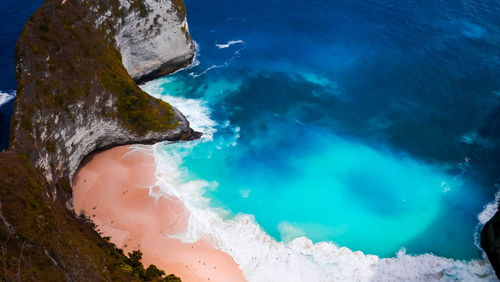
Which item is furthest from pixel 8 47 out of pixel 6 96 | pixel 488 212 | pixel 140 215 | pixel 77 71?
pixel 488 212

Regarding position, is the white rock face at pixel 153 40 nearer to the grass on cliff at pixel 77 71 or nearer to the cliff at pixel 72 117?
the cliff at pixel 72 117

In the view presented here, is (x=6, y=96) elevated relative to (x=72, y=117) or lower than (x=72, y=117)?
elevated

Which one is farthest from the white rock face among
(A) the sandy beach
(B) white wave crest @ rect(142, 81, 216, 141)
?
(A) the sandy beach

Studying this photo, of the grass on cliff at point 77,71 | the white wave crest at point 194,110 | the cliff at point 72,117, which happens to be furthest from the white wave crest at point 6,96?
the grass on cliff at point 77,71

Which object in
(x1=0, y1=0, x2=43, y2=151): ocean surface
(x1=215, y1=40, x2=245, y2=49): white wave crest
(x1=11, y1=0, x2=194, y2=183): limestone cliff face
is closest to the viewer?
(x1=11, y1=0, x2=194, y2=183): limestone cliff face

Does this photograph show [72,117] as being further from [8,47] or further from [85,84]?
[8,47]

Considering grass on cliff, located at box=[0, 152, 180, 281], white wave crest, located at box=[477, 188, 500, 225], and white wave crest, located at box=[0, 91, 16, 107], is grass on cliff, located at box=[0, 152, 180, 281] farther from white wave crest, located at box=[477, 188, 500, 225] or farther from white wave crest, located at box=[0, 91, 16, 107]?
white wave crest, located at box=[477, 188, 500, 225]

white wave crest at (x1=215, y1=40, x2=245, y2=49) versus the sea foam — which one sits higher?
white wave crest at (x1=215, y1=40, x2=245, y2=49)
